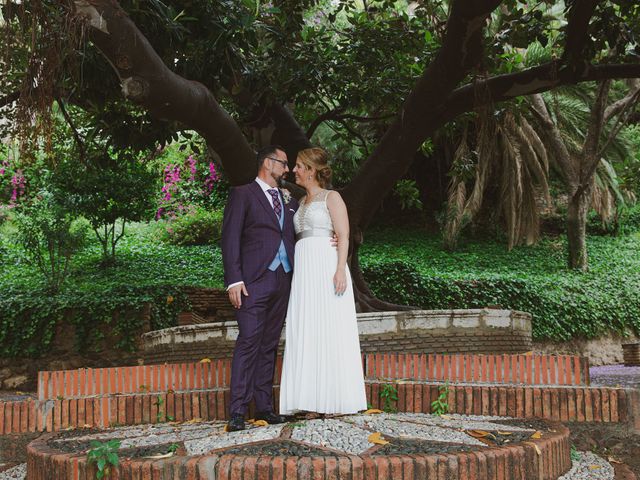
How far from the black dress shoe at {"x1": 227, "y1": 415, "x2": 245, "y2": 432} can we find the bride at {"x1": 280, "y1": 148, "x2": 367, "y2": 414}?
429mm

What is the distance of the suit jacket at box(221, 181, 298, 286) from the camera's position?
15.9ft

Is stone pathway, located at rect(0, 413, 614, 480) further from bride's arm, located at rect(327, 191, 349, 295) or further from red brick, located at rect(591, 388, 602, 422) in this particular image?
bride's arm, located at rect(327, 191, 349, 295)

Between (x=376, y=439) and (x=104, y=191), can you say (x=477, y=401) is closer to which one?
(x=376, y=439)

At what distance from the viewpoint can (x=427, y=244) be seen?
20453 millimetres

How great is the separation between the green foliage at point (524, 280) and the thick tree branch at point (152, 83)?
22.1 ft

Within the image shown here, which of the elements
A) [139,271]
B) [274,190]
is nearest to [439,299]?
[139,271]

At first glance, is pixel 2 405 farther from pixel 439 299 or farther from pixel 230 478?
pixel 439 299

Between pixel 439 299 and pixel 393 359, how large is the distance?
7.68 m

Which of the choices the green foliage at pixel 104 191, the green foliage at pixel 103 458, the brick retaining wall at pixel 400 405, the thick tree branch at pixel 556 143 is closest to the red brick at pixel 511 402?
the brick retaining wall at pixel 400 405

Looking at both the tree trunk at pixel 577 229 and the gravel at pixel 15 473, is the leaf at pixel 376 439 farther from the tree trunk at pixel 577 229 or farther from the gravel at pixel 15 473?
the tree trunk at pixel 577 229

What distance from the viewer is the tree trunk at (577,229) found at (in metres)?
18.1

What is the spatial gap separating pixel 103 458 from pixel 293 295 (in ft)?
6.29

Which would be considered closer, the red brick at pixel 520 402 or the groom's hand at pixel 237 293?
the groom's hand at pixel 237 293

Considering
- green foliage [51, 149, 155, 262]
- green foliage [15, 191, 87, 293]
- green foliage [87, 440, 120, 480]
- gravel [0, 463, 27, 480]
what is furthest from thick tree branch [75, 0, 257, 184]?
green foliage [51, 149, 155, 262]
